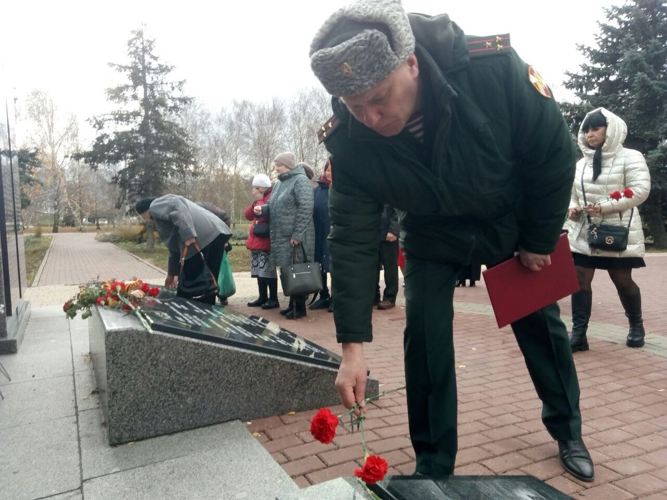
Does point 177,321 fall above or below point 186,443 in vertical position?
above

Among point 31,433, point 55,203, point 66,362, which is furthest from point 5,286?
point 55,203

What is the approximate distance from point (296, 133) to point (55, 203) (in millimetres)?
23751

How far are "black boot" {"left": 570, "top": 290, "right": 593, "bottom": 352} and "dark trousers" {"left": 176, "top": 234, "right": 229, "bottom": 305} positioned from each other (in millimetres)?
3408

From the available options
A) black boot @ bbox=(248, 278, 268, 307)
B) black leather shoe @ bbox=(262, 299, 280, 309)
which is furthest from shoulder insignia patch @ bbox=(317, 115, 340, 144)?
black boot @ bbox=(248, 278, 268, 307)

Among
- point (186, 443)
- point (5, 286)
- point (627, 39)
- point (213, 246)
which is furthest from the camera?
point (627, 39)

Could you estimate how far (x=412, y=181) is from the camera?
1.98 meters

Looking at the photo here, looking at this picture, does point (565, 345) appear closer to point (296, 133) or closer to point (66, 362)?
point (66, 362)

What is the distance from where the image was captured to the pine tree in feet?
79.9

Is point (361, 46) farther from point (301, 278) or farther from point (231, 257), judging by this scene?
point (231, 257)

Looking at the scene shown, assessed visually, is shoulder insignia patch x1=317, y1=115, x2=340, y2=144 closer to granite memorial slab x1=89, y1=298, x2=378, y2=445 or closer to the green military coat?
the green military coat

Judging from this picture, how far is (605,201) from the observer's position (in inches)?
172

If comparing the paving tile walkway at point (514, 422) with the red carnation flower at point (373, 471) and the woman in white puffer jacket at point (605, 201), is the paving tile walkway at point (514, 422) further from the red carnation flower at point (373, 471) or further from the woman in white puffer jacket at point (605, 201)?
the red carnation flower at point (373, 471)

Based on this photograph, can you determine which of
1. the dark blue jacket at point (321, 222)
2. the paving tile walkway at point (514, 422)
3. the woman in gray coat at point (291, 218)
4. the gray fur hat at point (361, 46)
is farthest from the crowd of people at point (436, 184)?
the dark blue jacket at point (321, 222)

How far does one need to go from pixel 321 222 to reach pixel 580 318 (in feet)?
10.8
